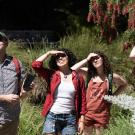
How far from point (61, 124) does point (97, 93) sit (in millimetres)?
784

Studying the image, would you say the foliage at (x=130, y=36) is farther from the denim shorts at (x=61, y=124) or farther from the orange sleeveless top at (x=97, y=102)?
the denim shorts at (x=61, y=124)

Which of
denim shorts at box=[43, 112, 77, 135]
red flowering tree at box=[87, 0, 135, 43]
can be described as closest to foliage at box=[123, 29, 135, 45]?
red flowering tree at box=[87, 0, 135, 43]

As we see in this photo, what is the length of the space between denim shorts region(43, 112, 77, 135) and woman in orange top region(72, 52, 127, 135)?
0.48 m

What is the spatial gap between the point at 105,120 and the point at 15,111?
149 centimetres

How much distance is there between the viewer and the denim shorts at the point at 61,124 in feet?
24.6

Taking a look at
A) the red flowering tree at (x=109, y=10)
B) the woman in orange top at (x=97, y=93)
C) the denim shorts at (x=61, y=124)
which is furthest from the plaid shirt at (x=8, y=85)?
the red flowering tree at (x=109, y=10)

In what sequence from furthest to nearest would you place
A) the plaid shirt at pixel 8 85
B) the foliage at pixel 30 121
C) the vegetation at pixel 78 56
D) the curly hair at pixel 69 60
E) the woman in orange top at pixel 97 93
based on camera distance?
1. the vegetation at pixel 78 56
2. the foliage at pixel 30 121
3. the woman in orange top at pixel 97 93
4. the curly hair at pixel 69 60
5. the plaid shirt at pixel 8 85

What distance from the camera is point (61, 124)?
7.54 m

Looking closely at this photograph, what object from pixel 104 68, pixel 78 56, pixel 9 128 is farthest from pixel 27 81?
pixel 78 56

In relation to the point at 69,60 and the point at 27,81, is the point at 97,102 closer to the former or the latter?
the point at 69,60

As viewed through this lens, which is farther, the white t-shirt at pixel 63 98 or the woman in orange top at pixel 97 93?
the woman in orange top at pixel 97 93

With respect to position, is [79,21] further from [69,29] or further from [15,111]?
[15,111]

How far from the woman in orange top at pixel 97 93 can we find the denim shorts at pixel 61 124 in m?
0.48

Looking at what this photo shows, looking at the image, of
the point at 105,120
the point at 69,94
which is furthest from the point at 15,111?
the point at 105,120
